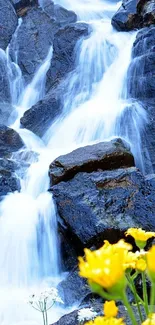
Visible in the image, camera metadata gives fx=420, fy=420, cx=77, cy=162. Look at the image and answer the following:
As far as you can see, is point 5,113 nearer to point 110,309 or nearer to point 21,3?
point 21,3

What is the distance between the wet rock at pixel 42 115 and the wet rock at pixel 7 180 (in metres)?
2.66

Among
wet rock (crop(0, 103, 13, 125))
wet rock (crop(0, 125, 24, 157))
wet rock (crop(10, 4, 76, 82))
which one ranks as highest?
wet rock (crop(10, 4, 76, 82))

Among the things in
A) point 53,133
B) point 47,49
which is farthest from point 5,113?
point 47,49

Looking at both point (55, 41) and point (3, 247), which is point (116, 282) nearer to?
point (3, 247)

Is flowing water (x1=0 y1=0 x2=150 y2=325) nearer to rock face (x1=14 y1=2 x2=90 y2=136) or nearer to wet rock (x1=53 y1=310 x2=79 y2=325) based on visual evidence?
rock face (x1=14 y1=2 x2=90 y2=136)

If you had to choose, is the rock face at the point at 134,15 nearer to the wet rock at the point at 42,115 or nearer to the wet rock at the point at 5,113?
the wet rock at the point at 42,115

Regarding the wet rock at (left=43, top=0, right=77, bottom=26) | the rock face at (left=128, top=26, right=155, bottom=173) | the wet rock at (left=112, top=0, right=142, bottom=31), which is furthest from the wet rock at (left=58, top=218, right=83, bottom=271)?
the wet rock at (left=43, top=0, right=77, bottom=26)

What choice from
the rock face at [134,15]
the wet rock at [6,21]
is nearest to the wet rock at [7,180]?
the rock face at [134,15]

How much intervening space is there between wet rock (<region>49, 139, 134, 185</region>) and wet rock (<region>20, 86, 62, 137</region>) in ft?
11.7

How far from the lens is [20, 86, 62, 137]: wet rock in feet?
37.3

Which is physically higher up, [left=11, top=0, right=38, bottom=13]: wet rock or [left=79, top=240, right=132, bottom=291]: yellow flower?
[left=11, top=0, right=38, bottom=13]: wet rock

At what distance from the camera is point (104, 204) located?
6.38 metres

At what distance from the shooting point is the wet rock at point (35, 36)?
49.0ft

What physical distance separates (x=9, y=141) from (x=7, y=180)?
2367mm
